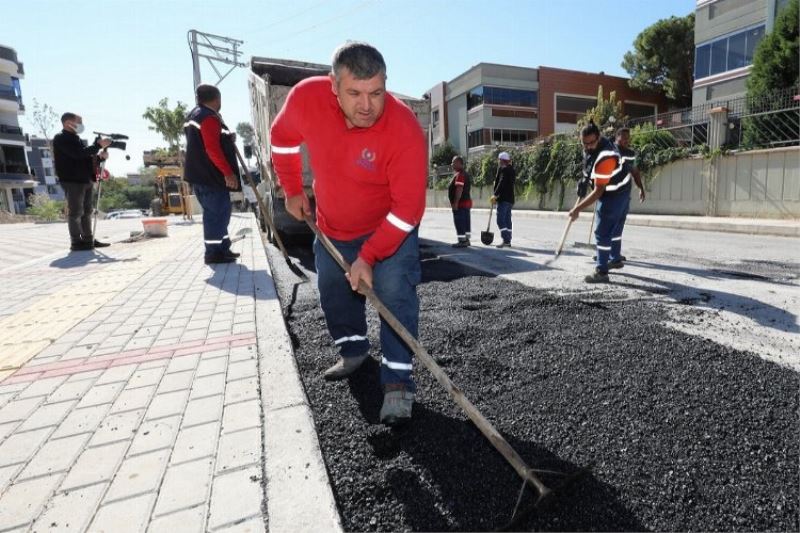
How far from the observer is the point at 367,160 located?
2.03 meters

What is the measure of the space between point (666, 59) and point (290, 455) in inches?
1620

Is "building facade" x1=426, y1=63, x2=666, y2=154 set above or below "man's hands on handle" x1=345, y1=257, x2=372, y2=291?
above

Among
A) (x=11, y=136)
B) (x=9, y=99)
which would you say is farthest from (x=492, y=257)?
(x=9, y=99)

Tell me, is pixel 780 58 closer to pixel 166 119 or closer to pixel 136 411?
pixel 136 411

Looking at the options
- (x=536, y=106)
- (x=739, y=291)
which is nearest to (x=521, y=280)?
(x=739, y=291)

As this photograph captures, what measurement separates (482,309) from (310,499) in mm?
2429

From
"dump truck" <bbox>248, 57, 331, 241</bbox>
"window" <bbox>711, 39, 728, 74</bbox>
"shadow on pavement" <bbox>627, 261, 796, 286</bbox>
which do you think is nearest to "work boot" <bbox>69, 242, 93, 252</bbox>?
"dump truck" <bbox>248, 57, 331, 241</bbox>

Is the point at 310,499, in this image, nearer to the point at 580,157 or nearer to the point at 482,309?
the point at 482,309

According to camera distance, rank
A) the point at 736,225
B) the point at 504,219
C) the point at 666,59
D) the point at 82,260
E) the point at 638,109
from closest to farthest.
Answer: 1. the point at 82,260
2. the point at 504,219
3. the point at 736,225
4. the point at 666,59
5. the point at 638,109

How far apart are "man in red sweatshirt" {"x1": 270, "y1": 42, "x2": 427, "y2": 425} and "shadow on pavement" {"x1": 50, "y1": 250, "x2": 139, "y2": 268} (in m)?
5.35

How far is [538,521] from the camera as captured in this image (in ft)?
4.69

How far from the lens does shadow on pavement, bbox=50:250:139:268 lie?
6332 millimetres

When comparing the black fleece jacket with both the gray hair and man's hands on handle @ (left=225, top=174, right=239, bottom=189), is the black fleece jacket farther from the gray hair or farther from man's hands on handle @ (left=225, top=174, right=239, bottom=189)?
the gray hair

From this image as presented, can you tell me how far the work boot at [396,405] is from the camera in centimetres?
200
